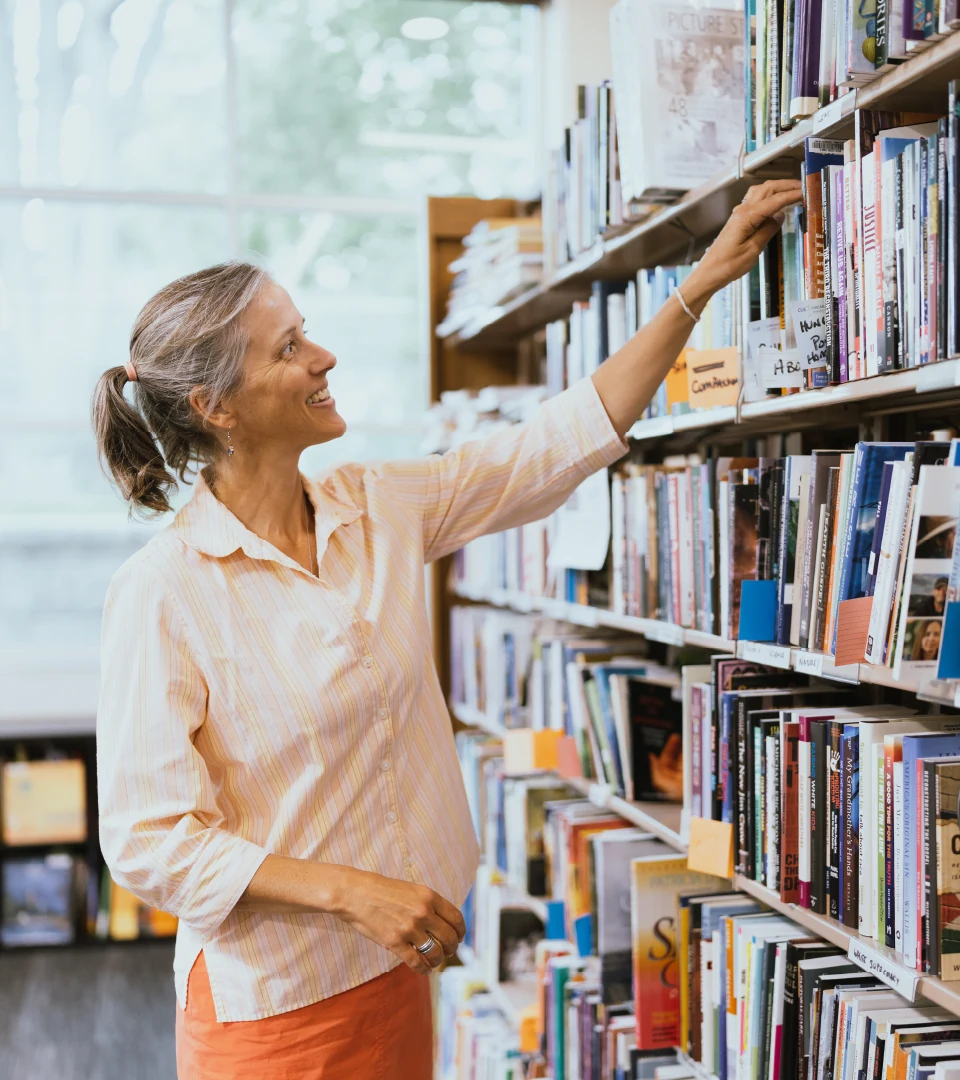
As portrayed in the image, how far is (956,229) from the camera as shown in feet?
3.85

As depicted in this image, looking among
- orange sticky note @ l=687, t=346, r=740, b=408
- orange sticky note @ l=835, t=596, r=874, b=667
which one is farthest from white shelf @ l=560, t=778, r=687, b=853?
orange sticky note @ l=687, t=346, r=740, b=408

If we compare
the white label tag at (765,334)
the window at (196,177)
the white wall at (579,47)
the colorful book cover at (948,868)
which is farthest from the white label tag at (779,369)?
the window at (196,177)

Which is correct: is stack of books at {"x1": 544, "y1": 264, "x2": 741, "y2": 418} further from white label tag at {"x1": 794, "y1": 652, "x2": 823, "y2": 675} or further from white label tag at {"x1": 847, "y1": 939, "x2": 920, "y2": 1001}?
white label tag at {"x1": 847, "y1": 939, "x2": 920, "y2": 1001}

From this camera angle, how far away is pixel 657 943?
2.00m

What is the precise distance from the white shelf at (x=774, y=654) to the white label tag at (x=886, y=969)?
310 mm

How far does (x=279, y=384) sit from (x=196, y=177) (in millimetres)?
3265

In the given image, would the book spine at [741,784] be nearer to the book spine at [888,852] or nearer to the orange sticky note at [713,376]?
the book spine at [888,852]

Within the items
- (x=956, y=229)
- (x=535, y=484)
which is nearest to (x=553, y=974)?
(x=535, y=484)

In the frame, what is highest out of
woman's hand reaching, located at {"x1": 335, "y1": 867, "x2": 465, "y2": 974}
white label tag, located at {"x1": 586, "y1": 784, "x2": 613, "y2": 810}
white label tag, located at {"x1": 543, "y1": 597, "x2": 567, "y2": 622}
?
white label tag, located at {"x1": 543, "y1": 597, "x2": 567, "y2": 622}

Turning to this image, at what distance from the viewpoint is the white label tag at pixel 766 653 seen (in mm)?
1514

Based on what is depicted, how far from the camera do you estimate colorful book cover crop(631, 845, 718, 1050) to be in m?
1.98

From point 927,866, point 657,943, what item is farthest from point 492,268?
point 927,866

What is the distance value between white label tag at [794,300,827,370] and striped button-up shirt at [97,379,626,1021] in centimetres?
67

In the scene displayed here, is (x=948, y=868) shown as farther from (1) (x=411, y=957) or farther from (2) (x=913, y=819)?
(1) (x=411, y=957)
